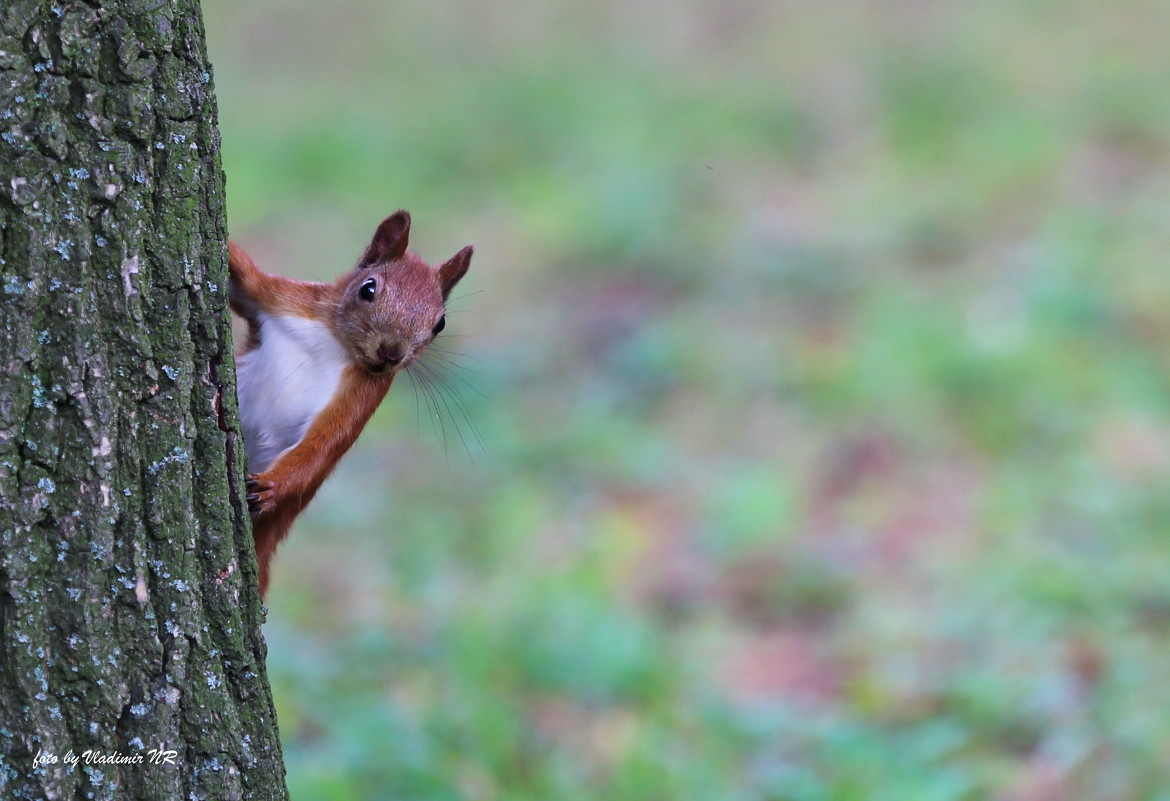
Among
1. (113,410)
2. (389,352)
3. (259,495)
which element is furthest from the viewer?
(389,352)

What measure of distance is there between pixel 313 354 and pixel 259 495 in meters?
0.38

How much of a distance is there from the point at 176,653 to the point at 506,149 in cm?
784

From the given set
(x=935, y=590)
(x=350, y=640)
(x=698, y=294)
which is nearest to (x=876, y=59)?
(x=698, y=294)

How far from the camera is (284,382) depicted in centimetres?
249

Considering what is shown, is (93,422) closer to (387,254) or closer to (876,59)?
(387,254)

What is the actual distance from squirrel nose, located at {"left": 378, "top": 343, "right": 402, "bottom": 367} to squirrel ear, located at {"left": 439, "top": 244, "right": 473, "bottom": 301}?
22cm

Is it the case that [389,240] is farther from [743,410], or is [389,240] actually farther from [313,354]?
[743,410]

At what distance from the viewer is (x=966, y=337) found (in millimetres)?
6273

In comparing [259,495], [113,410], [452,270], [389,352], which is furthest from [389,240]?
[113,410]

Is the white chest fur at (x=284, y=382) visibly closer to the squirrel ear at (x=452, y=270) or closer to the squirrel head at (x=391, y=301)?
the squirrel head at (x=391, y=301)

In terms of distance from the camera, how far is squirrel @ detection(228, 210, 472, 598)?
246 cm

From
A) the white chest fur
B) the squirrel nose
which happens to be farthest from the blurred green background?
the squirrel nose

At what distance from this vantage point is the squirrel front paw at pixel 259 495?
7.29 ft

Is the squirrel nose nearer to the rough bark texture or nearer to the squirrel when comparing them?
the squirrel
